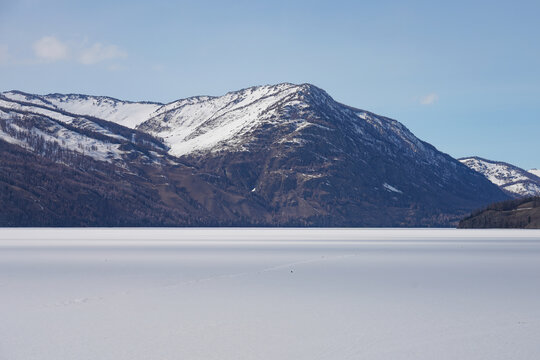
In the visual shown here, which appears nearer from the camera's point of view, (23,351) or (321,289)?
(23,351)

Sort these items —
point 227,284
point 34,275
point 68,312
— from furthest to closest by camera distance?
point 34,275 → point 227,284 → point 68,312

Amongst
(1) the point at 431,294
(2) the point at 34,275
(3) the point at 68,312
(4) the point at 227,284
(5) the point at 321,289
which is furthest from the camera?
(2) the point at 34,275

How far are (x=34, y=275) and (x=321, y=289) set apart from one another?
75.2 feet

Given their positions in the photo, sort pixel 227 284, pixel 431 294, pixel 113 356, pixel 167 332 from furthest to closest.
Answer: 1. pixel 227 284
2. pixel 431 294
3. pixel 167 332
4. pixel 113 356

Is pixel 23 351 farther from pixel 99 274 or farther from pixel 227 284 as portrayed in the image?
pixel 99 274

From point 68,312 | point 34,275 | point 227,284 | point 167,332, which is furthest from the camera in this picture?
point 34,275

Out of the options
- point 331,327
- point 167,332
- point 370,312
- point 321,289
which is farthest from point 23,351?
point 321,289

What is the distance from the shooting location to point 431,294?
3728cm

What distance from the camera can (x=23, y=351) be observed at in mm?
22094

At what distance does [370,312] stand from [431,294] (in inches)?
316

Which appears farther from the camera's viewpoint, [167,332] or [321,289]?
[321,289]

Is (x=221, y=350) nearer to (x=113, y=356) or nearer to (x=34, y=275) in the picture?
(x=113, y=356)

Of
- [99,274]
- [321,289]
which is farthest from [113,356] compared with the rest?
[99,274]

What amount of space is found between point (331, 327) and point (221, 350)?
6.02 m
